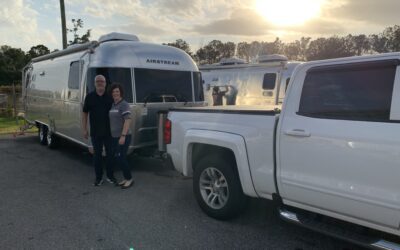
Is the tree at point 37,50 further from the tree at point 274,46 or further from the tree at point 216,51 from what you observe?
the tree at point 274,46

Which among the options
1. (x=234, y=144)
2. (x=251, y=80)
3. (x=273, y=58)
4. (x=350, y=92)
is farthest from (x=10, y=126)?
(x=350, y=92)

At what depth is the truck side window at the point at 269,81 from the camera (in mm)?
12834

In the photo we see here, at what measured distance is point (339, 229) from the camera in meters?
3.57

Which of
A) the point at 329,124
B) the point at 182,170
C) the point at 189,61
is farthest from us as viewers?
the point at 189,61

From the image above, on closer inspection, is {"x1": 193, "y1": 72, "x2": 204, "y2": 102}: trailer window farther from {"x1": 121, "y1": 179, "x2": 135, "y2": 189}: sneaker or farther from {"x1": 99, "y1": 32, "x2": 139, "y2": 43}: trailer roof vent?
{"x1": 121, "y1": 179, "x2": 135, "y2": 189}: sneaker

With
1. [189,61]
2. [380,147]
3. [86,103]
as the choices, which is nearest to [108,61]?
[86,103]

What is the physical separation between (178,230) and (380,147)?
2472mm

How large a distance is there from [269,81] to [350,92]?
31.4 ft

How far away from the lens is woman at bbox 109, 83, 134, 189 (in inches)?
246

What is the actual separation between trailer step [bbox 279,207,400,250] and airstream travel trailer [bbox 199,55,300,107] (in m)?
8.11

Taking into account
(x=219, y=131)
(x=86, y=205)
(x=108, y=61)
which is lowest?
(x=86, y=205)

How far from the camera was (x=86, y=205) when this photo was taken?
554cm

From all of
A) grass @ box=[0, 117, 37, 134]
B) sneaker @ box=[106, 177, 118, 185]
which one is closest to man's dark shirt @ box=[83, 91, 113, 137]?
sneaker @ box=[106, 177, 118, 185]

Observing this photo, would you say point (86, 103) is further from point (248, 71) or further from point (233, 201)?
point (248, 71)
